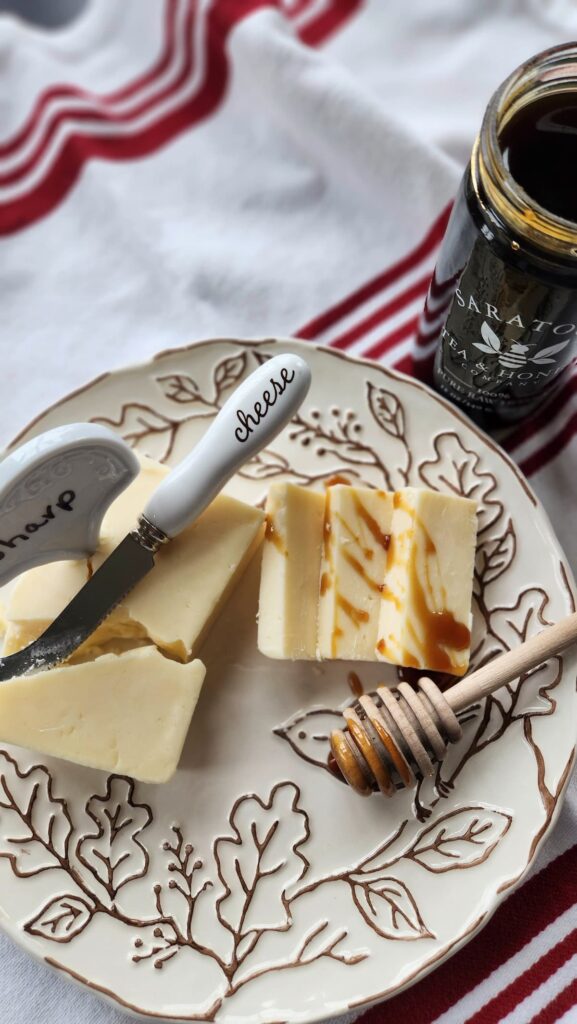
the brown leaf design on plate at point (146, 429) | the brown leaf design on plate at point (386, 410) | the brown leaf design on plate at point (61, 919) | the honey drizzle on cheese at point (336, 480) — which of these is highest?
the brown leaf design on plate at point (146, 429)

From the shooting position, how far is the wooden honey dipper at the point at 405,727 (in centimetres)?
93

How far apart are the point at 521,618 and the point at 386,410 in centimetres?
31

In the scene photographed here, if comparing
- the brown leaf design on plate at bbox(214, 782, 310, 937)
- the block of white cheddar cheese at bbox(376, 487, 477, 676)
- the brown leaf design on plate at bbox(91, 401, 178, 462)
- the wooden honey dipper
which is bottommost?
the brown leaf design on plate at bbox(214, 782, 310, 937)

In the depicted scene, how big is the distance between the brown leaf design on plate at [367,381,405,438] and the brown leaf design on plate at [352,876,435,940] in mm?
541

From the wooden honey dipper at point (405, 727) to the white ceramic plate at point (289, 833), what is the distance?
63mm

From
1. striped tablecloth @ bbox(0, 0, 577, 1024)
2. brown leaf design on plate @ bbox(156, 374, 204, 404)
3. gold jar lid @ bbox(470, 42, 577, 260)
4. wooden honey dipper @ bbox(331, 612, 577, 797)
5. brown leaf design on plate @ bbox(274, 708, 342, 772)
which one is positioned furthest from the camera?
striped tablecloth @ bbox(0, 0, 577, 1024)

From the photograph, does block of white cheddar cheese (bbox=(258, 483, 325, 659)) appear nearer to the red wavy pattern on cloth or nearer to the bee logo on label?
the bee logo on label

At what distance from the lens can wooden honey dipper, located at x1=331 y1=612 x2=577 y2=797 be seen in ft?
3.05

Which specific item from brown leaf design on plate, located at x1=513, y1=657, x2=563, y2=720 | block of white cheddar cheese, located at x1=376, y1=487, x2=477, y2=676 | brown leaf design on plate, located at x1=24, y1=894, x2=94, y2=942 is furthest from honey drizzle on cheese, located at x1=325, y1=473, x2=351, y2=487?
brown leaf design on plate, located at x1=24, y1=894, x2=94, y2=942

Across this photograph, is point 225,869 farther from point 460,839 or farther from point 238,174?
point 238,174

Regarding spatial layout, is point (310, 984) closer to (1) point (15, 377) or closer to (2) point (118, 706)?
(2) point (118, 706)

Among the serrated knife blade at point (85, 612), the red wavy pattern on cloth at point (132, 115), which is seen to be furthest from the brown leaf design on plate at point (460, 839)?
the red wavy pattern on cloth at point (132, 115)

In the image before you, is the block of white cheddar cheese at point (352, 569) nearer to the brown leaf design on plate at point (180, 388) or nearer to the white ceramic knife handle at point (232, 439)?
the white ceramic knife handle at point (232, 439)

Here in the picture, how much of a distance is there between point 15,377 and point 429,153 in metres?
0.67
